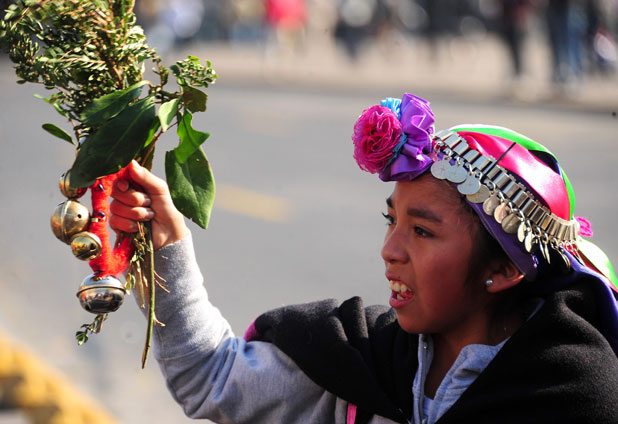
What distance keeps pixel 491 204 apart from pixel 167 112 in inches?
28.8

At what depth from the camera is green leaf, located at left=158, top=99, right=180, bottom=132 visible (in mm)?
1979

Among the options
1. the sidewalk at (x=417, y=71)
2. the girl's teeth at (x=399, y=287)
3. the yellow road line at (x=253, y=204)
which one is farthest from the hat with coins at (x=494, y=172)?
the sidewalk at (x=417, y=71)

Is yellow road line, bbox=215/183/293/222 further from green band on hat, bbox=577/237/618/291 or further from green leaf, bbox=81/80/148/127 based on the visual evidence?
green leaf, bbox=81/80/148/127

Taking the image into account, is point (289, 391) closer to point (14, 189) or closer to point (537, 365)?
point (537, 365)

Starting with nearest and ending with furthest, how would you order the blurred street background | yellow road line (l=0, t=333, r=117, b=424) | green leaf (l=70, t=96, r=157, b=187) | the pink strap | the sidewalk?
1. green leaf (l=70, t=96, r=157, b=187)
2. the pink strap
3. yellow road line (l=0, t=333, r=117, b=424)
4. the blurred street background
5. the sidewalk

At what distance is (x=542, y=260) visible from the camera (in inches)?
86.4

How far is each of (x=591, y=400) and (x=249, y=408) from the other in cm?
80

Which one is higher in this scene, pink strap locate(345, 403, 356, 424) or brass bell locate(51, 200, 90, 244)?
brass bell locate(51, 200, 90, 244)

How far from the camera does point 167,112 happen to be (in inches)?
78.7

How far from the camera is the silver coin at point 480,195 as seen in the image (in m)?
2.10

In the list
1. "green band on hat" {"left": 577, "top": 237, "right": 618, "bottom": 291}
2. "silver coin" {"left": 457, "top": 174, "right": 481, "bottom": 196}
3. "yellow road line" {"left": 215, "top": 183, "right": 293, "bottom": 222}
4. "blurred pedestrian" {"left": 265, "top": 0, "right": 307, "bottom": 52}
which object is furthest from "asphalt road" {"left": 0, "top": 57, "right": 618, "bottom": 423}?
"blurred pedestrian" {"left": 265, "top": 0, "right": 307, "bottom": 52}

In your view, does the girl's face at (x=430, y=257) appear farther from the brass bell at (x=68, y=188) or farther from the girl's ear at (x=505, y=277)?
the brass bell at (x=68, y=188)

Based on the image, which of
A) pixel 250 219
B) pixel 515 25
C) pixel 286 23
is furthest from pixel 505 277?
pixel 286 23

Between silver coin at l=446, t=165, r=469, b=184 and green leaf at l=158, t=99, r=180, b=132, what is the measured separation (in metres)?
0.62
